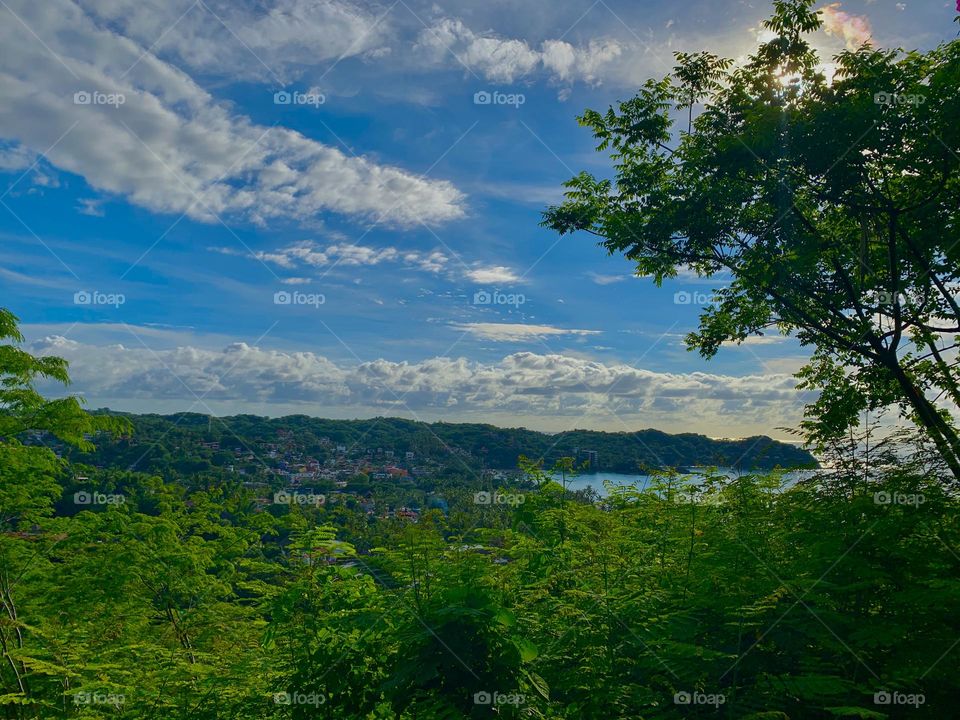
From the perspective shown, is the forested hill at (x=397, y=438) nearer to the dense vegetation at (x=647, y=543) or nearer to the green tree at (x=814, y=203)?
the dense vegetation at (x=647, y=543)

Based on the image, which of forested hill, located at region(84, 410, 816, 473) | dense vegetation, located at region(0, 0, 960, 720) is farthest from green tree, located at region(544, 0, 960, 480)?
forested hill, located at region(84, 410, 816, 473)

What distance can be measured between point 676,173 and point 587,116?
2569 mm

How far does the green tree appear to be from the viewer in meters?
9.85

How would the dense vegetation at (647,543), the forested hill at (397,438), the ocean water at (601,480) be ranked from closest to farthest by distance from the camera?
the dense vegetation at (647,543) → the ocean water at (601,480) → the forested hill at (397,438)

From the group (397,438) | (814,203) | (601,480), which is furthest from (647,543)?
(397,438)

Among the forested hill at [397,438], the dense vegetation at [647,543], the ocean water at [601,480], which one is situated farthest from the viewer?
the forested hill at [397,438]

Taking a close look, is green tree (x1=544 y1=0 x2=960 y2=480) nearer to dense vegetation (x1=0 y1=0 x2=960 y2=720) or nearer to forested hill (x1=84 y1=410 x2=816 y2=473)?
dense vegetation (x1=0 y1=0 x2=960 y2=720)

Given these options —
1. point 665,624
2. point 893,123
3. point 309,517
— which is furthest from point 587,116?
point 665,624

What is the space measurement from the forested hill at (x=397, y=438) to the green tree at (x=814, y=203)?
4.62 metres

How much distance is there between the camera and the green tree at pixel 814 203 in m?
9.85

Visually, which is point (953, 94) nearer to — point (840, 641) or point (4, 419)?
point (840, 641)

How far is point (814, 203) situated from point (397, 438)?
71.8 feet

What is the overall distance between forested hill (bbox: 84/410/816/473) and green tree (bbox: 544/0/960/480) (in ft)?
15.2

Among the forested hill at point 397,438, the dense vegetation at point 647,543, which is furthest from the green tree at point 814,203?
the forested hill at point 397,438
